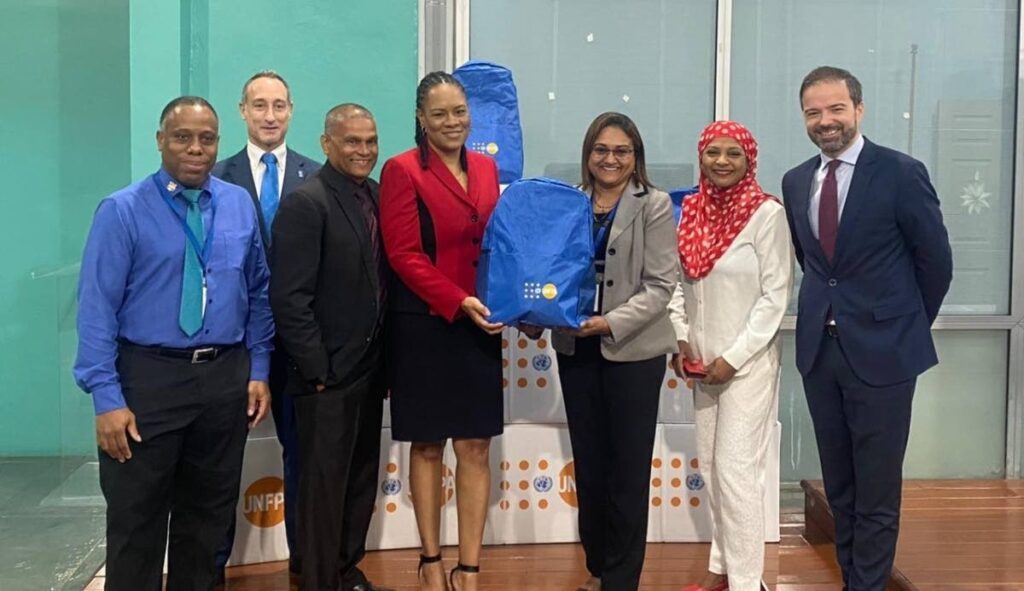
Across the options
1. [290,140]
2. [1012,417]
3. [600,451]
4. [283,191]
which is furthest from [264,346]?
[1012,417]

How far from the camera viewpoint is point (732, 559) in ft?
10.3

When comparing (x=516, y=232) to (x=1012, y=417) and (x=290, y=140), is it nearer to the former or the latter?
(x=290, y=140)

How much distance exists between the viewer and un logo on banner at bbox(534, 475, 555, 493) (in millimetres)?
4012

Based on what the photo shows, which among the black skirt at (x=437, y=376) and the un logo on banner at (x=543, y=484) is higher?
the black skirt at (x=437, y=376)

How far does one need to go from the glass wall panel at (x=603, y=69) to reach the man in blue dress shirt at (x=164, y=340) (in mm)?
2368

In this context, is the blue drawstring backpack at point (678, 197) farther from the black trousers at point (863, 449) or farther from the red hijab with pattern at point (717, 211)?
the black trousers at point (863, 449)

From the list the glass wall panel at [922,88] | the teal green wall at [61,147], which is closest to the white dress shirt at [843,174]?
the glass wall panel at [922,88]

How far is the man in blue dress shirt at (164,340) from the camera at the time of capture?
253cm

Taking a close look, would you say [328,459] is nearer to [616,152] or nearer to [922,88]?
[616,152]

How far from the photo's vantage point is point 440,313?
2977 millimetres

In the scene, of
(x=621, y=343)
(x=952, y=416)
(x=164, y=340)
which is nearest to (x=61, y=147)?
(x=164, y=340)

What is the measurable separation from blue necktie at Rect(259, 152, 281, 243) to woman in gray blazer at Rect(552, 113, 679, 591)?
103cm

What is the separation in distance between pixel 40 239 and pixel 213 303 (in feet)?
4.28

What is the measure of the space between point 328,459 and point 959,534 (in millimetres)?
2530
